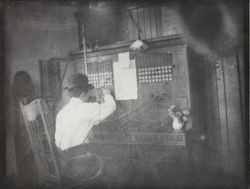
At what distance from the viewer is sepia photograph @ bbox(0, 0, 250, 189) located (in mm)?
2076

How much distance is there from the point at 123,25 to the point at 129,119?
1.14m

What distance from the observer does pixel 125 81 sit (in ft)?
8.14

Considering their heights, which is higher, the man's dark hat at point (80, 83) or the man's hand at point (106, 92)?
the man's dark hat at point (80, 83)

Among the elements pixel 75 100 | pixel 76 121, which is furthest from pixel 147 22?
pixel 76 121

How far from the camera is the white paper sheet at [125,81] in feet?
8.05

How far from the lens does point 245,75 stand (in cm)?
199

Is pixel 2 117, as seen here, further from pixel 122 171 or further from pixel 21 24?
pixel 122 171

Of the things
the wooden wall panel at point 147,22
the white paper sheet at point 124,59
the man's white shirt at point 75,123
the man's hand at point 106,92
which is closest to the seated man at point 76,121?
the man's white shirt at point 75,123

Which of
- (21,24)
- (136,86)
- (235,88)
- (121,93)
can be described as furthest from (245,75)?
(21,24)

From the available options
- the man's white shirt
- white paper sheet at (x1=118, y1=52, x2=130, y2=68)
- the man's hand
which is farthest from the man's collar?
white paper sheet at (x1=118, y1=52, x2=130, y2=68)

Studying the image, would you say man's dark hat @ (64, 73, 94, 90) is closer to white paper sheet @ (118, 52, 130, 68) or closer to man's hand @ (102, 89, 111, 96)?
man's hand @ (102, 89, 111, 96)

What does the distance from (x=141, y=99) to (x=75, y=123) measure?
2.46 feet

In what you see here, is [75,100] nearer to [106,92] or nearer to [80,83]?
[80,83]

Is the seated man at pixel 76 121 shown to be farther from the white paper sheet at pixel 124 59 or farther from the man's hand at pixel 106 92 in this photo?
the white paper sheet at pixel 124 59
